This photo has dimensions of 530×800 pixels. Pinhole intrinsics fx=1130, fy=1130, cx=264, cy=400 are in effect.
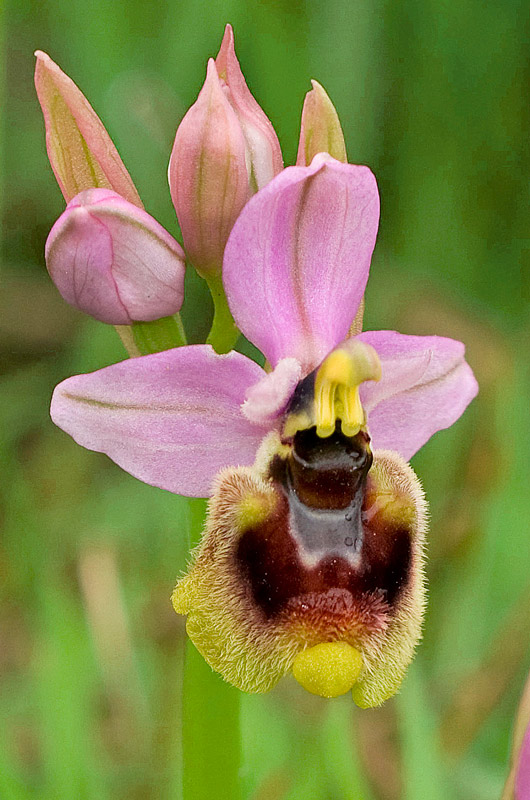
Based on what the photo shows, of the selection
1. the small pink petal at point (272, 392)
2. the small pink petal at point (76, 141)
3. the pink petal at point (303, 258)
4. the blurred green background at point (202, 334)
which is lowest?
the blurred green background at point (202, 334)

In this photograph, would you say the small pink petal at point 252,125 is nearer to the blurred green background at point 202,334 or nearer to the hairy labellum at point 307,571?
the hairy labellum at point 307,571

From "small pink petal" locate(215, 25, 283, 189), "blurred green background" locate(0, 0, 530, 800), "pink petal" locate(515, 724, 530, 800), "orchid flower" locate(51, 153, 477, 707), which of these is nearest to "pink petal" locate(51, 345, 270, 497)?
"orchid flower" locate(51, 153, 477, 707)

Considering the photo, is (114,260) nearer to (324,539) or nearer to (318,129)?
(318,129)

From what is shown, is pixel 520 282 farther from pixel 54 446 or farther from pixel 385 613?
pixel 385 613

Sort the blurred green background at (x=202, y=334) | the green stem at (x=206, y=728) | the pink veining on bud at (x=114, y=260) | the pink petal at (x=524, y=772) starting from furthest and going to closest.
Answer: the blurred green background at (x=202, y=334), the green stem at (x=206, y=728), the pink petal at (x=524, y=772), the pink veining on bud at (x=114, y=260)

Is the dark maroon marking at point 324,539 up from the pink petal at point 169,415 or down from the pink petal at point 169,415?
down

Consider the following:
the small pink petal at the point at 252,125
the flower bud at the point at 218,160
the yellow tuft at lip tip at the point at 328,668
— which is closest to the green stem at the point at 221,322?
the flower bud at the point at 218,160

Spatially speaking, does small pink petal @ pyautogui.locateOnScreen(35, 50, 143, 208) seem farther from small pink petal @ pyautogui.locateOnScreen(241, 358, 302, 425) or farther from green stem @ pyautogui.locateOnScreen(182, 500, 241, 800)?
green stem @ pyautogui.locateOnScreen(182, 500, 241, 800)
